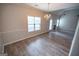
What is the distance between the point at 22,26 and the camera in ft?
4.76

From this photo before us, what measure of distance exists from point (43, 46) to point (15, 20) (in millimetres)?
671

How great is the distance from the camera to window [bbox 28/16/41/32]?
1.48m

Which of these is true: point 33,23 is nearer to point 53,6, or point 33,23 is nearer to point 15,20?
point 15,20

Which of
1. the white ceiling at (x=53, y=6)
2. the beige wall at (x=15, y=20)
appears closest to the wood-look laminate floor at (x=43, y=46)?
the beige wall at (x=15, y=20)

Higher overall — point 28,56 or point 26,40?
point 26,40

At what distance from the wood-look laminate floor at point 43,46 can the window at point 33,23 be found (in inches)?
6.5

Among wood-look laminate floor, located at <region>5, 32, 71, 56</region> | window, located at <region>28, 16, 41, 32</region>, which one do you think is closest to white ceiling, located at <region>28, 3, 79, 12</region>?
window, located at <region>28, 16, 41, 32</region>

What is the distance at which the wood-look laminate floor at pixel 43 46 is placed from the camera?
142cm

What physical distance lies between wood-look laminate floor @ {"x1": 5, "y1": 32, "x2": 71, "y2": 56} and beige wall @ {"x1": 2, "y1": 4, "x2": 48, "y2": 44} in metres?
0.11

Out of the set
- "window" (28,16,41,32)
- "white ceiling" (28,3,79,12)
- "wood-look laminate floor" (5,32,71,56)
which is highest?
"white ceiling" (28,3,79,12)

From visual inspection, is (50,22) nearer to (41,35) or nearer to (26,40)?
(41,35)

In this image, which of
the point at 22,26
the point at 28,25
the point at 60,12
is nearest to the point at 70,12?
the point at 60,12

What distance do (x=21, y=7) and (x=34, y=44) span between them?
2.25ft

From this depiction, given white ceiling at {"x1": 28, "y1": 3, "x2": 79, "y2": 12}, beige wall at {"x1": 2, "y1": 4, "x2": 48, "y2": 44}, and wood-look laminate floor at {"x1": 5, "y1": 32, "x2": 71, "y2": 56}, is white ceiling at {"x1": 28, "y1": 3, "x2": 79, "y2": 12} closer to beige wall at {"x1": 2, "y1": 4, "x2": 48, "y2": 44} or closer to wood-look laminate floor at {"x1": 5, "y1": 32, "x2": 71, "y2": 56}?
beige wall at {"x1": 2, "y1": 4, "x2": 48, "y2": 44}
